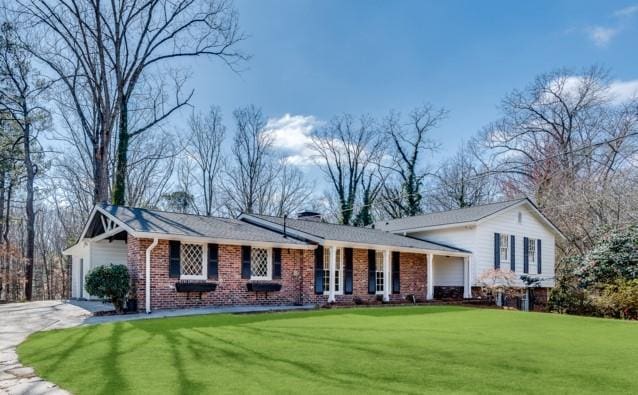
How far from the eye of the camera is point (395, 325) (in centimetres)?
1000

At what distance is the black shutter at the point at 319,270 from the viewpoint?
1681 centimetres

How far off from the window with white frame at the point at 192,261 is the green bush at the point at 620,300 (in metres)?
12.4

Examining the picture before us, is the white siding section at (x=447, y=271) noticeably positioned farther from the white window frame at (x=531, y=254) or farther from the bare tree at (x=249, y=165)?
the bare tree at (x=249, y=165)

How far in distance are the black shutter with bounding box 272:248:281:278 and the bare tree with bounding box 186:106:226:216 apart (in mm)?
19336

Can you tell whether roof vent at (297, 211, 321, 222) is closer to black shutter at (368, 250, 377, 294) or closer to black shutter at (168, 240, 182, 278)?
black shutter at (368, 250, 377, 294)

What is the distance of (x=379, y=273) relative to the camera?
747 inches

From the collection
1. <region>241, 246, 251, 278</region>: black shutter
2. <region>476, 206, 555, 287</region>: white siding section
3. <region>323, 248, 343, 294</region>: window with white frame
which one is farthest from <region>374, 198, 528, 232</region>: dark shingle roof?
<region>241, 246, 251, 278</region>: black shutter

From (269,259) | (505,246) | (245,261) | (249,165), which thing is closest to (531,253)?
(505,246)

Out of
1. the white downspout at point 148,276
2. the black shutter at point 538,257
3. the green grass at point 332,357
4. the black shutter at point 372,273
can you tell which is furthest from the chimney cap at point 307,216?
the green grass at point 332,357

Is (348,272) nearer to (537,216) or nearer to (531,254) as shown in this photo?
(531,254)

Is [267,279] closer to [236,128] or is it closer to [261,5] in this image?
[261,5]

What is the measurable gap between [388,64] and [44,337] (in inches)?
677

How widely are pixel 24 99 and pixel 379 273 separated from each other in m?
19.4

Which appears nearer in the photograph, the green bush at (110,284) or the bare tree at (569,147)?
the green bush at (110,284)
